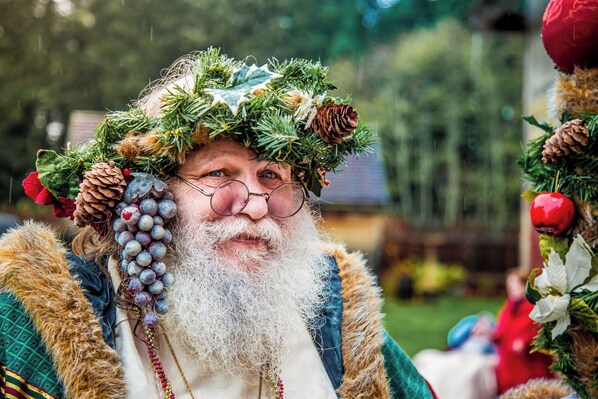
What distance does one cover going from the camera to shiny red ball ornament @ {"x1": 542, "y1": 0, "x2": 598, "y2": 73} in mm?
2125

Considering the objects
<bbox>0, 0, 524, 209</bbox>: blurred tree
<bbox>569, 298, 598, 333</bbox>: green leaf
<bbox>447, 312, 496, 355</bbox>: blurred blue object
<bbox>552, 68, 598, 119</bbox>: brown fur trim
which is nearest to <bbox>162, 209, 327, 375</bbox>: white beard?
<bbox>569, 298, 598, 333</bbox>: green leaf

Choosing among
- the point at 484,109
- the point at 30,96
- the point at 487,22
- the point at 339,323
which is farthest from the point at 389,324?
the point at 484,109

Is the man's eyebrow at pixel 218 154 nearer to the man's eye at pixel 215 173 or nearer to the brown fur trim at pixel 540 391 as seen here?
the man's eye at pixel 215 173

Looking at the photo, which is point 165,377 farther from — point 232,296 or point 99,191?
point 99,191

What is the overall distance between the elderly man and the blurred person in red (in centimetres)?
320

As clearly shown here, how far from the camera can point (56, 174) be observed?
2.21 meters

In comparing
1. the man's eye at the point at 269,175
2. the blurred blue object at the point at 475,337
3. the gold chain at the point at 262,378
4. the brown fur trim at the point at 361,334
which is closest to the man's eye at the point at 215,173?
the man's eye at the point at 269,175

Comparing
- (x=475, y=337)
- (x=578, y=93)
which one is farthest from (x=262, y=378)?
(x=475, y=337)

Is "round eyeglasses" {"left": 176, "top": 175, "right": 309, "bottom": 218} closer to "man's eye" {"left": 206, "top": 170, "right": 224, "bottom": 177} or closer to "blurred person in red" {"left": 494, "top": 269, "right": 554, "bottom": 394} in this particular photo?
"man's eye" {"left": 206, "top": 170, "right": 224, "bottom": 177}

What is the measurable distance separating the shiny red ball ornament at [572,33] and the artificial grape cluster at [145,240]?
1.32 m

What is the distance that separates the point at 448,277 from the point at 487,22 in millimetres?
10250

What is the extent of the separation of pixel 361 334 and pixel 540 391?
26.3 inches

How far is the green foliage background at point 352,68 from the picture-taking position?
720 inches

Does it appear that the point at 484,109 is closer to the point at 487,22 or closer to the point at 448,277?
the point at 448,277
